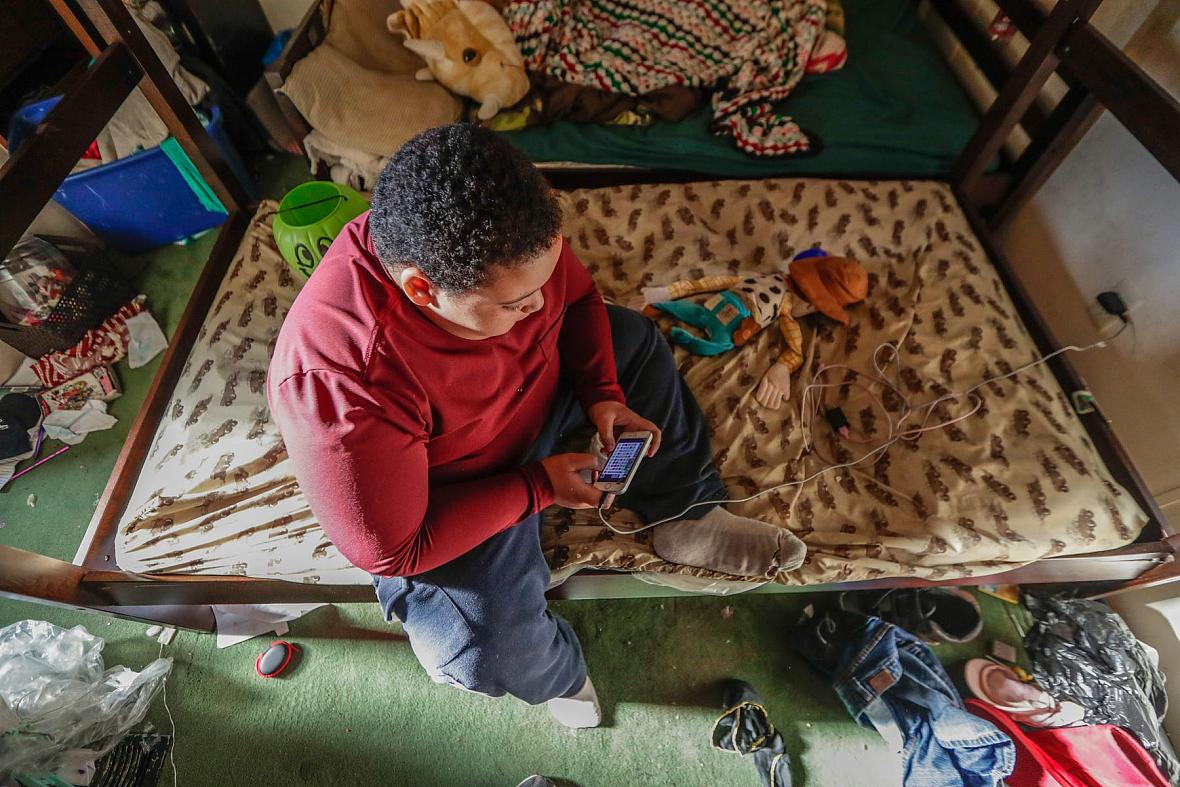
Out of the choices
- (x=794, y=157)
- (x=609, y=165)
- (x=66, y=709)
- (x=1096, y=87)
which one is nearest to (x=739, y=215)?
(x=794, y=157)

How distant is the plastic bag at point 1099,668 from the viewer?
123cm

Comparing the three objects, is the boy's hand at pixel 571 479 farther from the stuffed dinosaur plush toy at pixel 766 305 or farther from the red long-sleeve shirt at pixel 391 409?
the stuffed dinosaur plush toy at pixel 766 305

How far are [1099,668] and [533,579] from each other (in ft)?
4.20

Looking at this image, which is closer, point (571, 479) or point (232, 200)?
point (571, 479)

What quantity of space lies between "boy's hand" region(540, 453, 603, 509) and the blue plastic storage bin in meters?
1.68

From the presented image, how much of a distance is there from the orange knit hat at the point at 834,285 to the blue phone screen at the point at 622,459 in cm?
77

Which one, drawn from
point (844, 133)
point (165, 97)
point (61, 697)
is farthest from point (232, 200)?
point (844, 133)

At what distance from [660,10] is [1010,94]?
3.63 ft

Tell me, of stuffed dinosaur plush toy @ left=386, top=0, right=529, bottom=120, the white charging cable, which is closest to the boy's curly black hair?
the white charging cable

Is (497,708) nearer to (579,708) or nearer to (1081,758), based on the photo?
(579,708)

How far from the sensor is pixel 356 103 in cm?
183

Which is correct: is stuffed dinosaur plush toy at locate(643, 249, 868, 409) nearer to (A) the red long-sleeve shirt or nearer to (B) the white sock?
(B) the white sock

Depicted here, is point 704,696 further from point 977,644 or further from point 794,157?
point 794,157

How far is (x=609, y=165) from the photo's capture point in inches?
72.0
